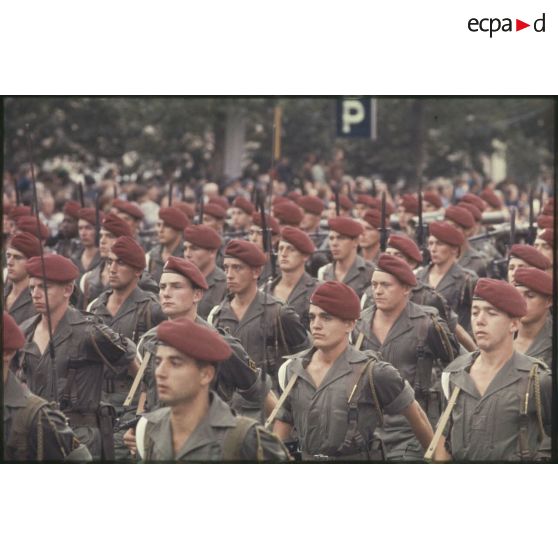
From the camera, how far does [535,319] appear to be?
10859mm

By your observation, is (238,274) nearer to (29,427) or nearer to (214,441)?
(29,427)

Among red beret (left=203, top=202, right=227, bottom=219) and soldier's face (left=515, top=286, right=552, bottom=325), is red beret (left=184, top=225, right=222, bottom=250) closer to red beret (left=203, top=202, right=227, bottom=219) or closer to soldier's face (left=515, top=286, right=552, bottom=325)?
red beret (left=203, top=202, right=227, bottom=219)

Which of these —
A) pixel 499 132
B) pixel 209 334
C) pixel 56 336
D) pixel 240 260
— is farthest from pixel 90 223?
pixel 499 132

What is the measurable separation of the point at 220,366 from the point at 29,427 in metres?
1.84

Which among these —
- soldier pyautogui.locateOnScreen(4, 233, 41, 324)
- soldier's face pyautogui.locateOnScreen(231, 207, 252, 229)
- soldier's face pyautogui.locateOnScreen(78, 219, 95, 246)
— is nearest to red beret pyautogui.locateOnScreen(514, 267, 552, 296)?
soldier pyautogui.locateOnScreen(4, 233, 41, 324)

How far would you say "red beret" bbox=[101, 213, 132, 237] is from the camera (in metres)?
14.2

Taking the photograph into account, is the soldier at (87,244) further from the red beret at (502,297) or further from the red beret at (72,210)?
the red beret at (502,297)

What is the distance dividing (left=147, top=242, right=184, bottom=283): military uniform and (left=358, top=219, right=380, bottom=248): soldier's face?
1844mm

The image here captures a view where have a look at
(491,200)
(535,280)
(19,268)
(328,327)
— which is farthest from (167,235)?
(491,200)

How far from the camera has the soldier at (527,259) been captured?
12141mm

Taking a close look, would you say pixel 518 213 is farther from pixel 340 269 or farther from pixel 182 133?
pixel 182 133

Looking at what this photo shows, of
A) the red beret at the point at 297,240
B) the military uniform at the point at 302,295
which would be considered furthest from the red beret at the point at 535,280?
the red beret at the point at 297,240

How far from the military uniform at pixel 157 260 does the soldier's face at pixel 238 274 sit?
1677 mm

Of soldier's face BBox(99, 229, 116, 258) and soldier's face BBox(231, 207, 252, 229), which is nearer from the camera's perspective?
soldier's face BBox(99, 229, 116, 258)
